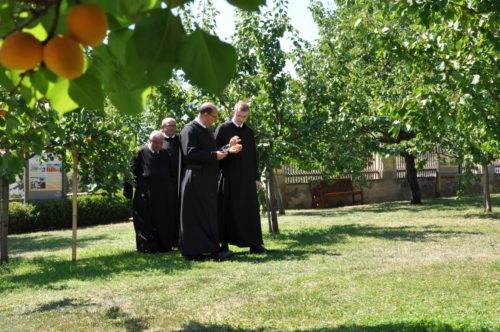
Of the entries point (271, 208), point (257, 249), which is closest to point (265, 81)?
point (271, 208)

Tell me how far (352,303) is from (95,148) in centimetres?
540

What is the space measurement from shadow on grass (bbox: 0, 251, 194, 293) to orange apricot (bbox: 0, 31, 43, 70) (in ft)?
19.4

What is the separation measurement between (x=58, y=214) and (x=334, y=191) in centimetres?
1091

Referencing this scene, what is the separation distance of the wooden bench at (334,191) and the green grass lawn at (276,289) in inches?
498

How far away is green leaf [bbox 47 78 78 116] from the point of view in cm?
107

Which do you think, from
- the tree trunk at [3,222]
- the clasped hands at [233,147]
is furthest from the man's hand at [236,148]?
the tree trunk at [3,222]

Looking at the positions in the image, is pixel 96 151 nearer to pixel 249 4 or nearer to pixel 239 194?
pixel 239 194

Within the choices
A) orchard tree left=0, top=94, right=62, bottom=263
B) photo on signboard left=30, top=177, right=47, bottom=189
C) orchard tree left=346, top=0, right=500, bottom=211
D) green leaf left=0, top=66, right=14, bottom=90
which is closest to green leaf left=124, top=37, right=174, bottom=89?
green leaf left=0, top=66, right=14, bottom=90

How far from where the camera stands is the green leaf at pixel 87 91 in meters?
1.09

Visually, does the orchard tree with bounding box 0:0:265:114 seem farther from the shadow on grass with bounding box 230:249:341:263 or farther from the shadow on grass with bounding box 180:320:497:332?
the shadow on grass with bounding box 230:249:341:263

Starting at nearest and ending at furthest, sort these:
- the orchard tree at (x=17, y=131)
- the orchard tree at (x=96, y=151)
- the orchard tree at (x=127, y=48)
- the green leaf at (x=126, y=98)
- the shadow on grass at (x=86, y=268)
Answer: the orchard tree at (x=127, y=48)
the green leaf at (x=126, y=98)
the orchard tree at (x=17, y=131)
the shadow on grass at (x=86, y=268)
the orchard tree at (x=96, y=151)

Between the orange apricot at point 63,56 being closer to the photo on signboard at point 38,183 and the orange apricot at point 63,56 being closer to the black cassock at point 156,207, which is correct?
the black cassock at point 156,207

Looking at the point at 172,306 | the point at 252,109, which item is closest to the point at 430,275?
the point at 172,306

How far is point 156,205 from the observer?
30.9 feet
